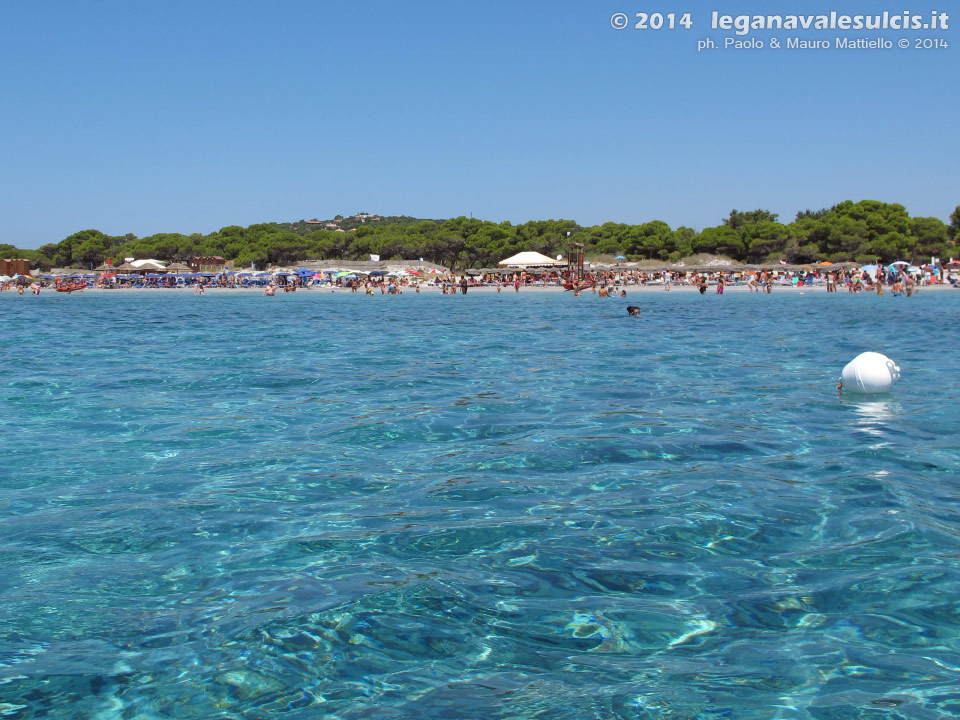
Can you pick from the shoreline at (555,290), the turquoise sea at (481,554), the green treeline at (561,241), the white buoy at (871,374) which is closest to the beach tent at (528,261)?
the shoreline at (555,290)

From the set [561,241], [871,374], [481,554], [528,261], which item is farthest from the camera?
[561,241]

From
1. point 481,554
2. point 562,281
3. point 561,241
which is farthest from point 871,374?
point 561,241

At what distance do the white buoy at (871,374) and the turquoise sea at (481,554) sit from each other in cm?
25

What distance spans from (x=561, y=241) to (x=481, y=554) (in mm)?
92085

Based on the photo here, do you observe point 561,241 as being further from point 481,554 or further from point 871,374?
point 481,554

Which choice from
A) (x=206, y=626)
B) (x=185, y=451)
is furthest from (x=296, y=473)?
(x=206, y=626)

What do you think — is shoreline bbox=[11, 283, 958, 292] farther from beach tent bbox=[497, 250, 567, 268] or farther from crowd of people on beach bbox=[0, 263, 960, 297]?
beach tent bbox=[497, 250, 567, 268]

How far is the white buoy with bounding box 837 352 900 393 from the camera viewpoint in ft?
32.1

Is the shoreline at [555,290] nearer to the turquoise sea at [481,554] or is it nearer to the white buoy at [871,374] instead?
the white buoy at [871,374]

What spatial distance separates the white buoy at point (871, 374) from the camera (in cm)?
980

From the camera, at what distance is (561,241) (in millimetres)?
94812

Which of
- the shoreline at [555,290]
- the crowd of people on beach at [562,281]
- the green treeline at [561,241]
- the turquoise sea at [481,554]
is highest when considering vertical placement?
the green treeline at [561,241]

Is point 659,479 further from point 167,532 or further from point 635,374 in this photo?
point 635,374

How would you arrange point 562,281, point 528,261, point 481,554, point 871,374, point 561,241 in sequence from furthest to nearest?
point 561,241 → point 562,281 → point 528,261 → point 871,374 → point 481,554
